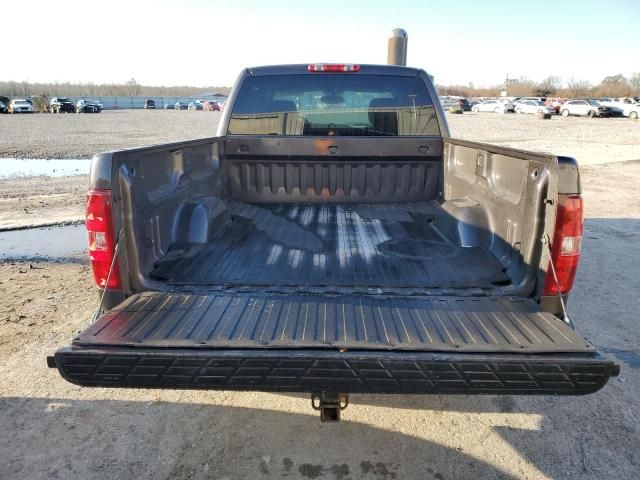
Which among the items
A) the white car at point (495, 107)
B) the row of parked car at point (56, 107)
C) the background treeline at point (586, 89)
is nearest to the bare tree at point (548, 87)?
the background treeline at point (586, 89)

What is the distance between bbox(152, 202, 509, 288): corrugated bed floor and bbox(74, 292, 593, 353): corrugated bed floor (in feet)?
0.86

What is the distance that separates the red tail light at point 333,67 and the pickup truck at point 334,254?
2 cm

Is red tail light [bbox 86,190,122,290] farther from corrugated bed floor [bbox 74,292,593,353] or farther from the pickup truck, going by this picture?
corrugated bed floor [bbox 74,292,593,353]

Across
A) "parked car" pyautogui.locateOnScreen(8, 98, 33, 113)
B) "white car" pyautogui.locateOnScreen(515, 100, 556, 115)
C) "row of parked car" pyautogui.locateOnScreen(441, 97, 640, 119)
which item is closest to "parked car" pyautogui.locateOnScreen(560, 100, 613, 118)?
"row of parked car" pyautogui.locateOnScreen(441, 97, 640, 119)

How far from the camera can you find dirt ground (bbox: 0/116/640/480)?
2635 millimetres

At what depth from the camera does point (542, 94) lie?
90.0 meters

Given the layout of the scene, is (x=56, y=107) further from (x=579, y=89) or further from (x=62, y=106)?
(x=579, y=89)

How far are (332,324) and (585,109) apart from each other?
51.6 metres

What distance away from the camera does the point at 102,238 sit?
2.41 m

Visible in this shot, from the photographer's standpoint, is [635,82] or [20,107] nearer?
[20,107]

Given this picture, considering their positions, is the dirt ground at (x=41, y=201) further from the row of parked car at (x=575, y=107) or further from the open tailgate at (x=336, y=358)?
the row of parked car at (x=575, y=107)

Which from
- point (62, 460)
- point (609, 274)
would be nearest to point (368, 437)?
point (62, 460)

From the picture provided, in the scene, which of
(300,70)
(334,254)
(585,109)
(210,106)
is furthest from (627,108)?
(334,254)

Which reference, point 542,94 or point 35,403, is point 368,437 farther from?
point 542,94
